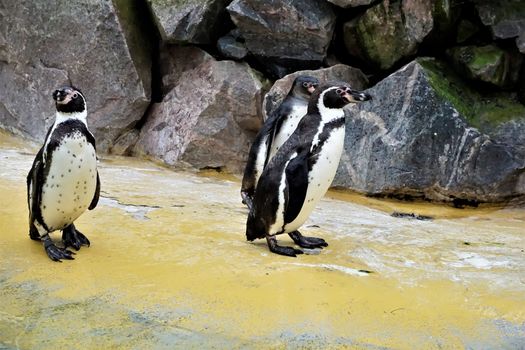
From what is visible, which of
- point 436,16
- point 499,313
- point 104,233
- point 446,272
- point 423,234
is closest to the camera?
point 499,313

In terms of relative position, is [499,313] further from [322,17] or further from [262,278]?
[322,17]

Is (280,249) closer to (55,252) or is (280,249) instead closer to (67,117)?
(55,252)

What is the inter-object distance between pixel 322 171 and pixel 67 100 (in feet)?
4.00

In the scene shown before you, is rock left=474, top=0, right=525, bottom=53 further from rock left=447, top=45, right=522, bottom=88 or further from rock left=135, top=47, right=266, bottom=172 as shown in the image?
rock left=135, top=47, right=266, bottom=172

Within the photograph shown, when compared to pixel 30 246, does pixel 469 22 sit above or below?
above

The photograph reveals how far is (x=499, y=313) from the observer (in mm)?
2541

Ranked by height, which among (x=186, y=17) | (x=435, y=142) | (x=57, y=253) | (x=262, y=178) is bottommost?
(x=57, y=253)

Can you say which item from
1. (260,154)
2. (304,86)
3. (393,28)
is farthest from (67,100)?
(393,28)

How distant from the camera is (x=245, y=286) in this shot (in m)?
2.72

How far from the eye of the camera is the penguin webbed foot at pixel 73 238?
3189 millimetres

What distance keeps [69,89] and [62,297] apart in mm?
1006

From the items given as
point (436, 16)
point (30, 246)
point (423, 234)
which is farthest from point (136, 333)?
point (436, 16)

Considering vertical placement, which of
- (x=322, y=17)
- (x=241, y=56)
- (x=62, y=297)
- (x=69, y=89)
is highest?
(x=322, y=17)

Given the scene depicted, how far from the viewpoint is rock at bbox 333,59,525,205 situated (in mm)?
5148
